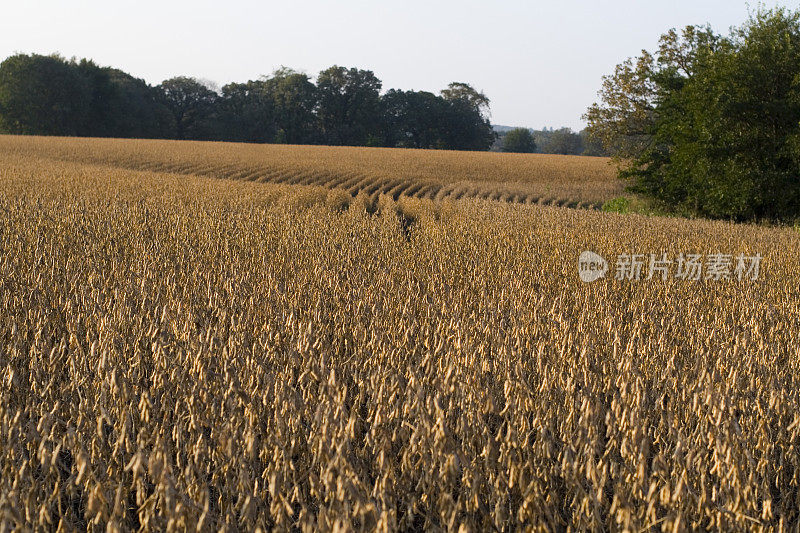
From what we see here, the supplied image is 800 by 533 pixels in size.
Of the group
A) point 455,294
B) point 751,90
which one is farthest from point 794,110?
point 455,294

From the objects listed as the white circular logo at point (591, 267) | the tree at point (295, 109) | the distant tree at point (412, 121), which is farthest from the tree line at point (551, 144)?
the white circular logo at point (591, 267)

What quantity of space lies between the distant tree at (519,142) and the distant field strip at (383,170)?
48.4 meters

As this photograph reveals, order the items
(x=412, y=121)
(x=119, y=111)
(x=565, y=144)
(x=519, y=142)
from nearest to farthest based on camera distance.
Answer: (x=119, y=111) → (x=412, y=121) → (x=519, y=142) → (x=565, y=144)

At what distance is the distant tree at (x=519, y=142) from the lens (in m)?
84.4

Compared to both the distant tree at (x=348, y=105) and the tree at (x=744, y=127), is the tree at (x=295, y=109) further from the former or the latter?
the tree at (x=744, y=127)

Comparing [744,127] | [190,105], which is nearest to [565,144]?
[190,105]

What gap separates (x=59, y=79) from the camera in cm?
5619

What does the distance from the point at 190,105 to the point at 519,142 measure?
38.9 meters

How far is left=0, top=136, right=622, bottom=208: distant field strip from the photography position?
22.4 meters

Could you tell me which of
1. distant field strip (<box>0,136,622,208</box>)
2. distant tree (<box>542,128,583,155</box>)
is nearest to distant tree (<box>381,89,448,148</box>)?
distant field strip (<box>0,136,622,208</box>)

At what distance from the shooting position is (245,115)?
214 ft

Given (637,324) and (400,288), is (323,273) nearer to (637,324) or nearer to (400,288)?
(400,288)

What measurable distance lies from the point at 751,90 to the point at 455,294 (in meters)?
14.4

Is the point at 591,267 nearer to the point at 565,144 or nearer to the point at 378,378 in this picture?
the point at 378,378
